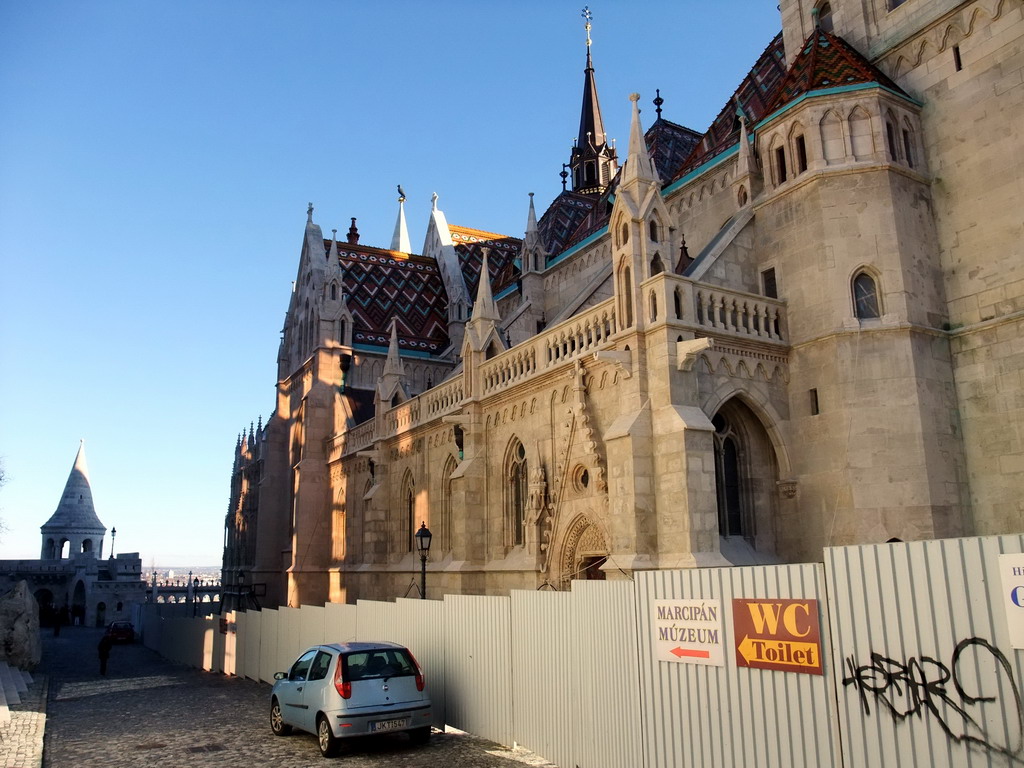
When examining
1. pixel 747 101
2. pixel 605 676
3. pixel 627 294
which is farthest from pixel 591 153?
pixel 605 676

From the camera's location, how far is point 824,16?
1905 centimetres

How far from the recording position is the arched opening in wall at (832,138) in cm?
1577

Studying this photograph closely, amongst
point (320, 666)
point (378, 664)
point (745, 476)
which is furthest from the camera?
point (745, 476)

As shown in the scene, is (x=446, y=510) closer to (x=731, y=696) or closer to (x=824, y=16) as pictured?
(x=824, y=16)

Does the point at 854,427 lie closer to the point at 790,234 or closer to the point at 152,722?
the point at 790,234

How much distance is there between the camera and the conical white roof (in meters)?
77.7

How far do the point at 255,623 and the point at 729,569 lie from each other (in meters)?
15.5

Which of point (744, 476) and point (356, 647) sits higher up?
point (744, 476)

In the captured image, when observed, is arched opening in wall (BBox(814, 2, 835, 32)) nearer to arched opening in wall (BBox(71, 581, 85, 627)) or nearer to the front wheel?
the front wheel

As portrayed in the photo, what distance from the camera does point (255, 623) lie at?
2006cm

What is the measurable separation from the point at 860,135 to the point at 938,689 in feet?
41.8

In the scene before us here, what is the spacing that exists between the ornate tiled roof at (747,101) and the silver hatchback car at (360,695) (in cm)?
1461

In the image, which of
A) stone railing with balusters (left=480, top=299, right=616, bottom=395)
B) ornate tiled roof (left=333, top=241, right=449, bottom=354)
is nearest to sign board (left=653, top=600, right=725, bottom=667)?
stone railing with balusters (left=480, top=299, right=616, bottom=395)

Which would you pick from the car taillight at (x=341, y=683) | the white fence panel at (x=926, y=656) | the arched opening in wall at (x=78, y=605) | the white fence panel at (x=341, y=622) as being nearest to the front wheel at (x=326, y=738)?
the car taillight at (x=341, y=683)
